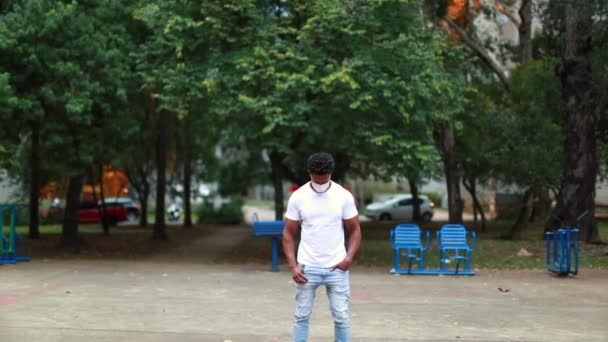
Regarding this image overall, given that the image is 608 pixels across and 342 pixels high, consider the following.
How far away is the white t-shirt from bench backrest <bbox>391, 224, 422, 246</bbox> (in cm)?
922

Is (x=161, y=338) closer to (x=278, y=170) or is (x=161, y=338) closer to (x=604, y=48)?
(x=278, y=170)

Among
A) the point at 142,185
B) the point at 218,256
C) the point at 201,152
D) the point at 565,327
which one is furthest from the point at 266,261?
the point at 201,152

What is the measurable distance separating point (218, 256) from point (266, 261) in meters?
2.29

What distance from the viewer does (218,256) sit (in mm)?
20516

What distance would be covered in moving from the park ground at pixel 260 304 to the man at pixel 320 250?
1987 mm

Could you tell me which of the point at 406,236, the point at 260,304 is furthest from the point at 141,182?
the point at 260,304

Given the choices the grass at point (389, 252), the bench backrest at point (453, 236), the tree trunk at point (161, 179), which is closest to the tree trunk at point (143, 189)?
the tree trunk at point (161, 179)

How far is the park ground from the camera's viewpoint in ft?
28.3

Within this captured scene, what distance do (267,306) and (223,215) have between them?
31.9 meters

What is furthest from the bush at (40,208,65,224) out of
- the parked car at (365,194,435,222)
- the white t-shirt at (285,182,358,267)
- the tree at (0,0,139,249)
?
the white t-shirt at (285,182,358,267)

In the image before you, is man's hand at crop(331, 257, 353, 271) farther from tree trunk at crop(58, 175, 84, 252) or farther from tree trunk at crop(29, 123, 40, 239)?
tree trunk at crop(58, 175, 84, 252)

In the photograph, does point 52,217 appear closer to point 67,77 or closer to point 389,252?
point 389,252

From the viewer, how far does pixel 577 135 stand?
20047 mm

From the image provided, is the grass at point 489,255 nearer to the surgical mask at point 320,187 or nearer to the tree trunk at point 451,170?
the tree trunk at point 451,170
